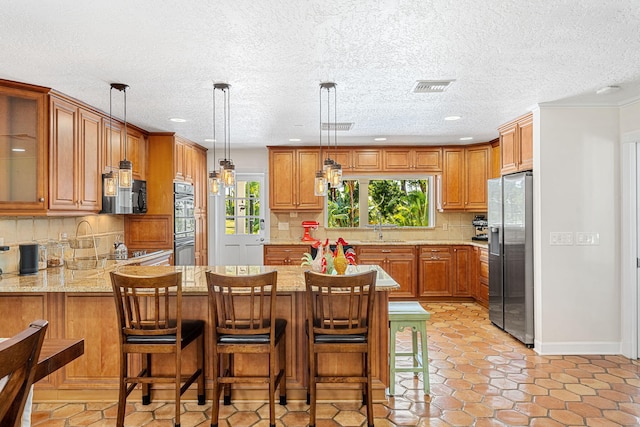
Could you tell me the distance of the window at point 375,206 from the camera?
22.3ft

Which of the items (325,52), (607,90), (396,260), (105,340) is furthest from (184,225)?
(607,90)

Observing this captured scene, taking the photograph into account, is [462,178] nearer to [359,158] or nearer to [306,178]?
[359,158]

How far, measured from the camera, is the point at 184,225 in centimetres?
546

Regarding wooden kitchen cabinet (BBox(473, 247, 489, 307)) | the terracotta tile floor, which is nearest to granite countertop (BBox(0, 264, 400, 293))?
the terracotta tile floor

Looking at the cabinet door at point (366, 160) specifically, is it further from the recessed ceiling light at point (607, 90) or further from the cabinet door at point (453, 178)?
the recessed ceiling light at point (607, 90)

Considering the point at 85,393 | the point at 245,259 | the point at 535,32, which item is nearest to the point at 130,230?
the point at 245,259

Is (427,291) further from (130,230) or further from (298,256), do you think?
(130,230)

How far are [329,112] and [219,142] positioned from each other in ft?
7.69

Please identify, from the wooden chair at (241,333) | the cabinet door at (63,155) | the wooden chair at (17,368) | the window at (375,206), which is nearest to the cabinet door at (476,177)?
the window at (375,206)

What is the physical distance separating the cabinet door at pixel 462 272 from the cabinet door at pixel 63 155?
493cm

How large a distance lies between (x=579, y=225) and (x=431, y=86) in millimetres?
2060

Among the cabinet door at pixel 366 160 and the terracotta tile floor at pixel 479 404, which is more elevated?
the cabinet door at pixel 366 160

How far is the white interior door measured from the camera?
666 centimetres

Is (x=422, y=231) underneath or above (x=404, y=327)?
above
